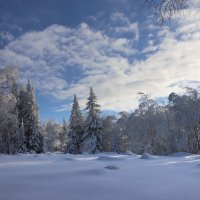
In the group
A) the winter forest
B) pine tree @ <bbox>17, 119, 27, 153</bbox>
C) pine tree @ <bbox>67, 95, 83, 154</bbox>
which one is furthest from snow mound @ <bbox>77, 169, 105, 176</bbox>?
pine tree @ <bbox>67, 95, 83, 154</bbox>

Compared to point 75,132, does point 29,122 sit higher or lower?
higher

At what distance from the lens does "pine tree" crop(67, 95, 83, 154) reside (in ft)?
167

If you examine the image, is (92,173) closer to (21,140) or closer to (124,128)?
(21,140)

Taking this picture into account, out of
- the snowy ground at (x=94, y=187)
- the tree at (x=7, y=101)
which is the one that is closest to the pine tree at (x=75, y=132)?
the tree at (x=7, y=101)

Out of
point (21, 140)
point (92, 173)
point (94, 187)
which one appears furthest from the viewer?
point (21, 140)

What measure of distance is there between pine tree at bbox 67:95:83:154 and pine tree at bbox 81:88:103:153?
2578 mm

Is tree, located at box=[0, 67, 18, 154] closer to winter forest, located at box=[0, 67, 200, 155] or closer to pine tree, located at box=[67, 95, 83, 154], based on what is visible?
winter forest, located at box=[0, 67, 200, 155]

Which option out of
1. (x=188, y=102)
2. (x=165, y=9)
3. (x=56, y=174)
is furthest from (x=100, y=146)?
(x=165, y=9)

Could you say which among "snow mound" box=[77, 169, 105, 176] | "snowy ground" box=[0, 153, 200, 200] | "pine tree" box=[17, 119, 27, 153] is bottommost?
"snowy ground" box=[0, 153, 200, 200]

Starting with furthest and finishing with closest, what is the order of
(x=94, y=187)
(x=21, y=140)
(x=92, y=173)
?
(x=21, y=140)
(x=92, y=173)
(x=94, y=187)

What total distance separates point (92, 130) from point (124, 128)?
920 centimetres

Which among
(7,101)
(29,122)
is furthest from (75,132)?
(7,101)

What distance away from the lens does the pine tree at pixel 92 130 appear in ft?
153

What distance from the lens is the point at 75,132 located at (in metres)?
51.4
